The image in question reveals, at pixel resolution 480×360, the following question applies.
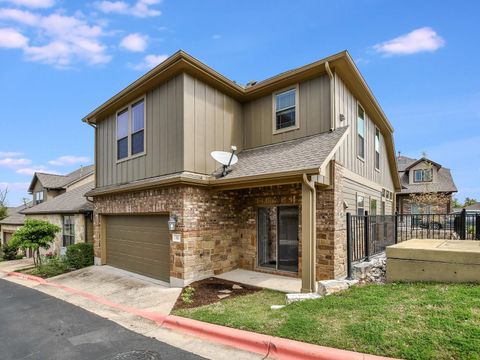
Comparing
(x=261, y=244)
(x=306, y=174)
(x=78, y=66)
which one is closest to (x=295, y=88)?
(x=306, y=174)

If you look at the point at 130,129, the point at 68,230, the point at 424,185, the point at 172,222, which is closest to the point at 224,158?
the point at 172,222

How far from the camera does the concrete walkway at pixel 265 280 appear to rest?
7.84 m

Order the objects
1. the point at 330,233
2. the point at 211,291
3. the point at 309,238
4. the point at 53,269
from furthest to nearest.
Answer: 1. the point at 53,269
2. the point at 330,233
3. the point at 211,291
4. the point at 309,238

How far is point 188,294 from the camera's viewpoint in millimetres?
7293

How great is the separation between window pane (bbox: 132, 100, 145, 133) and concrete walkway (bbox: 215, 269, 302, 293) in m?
5.88

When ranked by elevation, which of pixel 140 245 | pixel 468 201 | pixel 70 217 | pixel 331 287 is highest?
pixel 70 217

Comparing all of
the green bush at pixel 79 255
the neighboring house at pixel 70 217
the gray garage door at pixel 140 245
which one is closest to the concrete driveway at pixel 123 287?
the gray garage door at pixel 140 245

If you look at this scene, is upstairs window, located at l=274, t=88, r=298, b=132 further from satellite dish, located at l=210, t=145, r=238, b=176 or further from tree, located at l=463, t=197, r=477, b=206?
tree, located at l=463, t=197, r=477, b=206

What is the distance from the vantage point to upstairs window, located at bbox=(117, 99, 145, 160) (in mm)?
10500

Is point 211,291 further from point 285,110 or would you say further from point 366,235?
point 285,110

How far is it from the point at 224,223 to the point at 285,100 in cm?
463

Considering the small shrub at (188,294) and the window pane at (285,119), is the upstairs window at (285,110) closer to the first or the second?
the window pane at (285,119)

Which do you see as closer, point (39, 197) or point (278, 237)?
point (278, 237)

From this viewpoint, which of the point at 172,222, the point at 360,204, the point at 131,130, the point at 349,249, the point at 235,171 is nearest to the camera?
the point at 349,249
